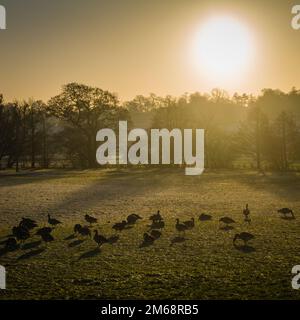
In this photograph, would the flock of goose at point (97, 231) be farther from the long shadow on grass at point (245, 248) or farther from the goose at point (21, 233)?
the long shadow on grass at point (245, 248)

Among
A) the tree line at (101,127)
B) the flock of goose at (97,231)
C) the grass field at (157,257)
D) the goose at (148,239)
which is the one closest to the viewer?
the grass field at (157,257)

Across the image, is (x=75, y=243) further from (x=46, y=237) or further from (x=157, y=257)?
(x=157, y=257)

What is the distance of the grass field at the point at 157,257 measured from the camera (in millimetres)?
12227

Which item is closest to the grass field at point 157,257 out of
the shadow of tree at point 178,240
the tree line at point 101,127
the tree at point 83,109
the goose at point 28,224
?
the shadow of tree at point 178,240

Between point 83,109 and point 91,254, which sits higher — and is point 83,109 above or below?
above

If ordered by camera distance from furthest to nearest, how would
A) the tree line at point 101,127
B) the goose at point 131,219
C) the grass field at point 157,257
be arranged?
the tree line at point 101,127
the goose at point 131,219
the grass field at point 157,257

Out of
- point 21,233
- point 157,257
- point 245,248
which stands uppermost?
point 21,233

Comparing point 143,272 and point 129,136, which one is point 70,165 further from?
point 143,272

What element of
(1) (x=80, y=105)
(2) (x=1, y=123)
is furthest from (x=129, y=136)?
(2) (x=1, y=123)

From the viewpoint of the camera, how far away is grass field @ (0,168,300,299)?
1223cm

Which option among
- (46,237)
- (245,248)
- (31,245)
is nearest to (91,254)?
(46,237)

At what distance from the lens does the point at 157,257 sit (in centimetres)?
1531

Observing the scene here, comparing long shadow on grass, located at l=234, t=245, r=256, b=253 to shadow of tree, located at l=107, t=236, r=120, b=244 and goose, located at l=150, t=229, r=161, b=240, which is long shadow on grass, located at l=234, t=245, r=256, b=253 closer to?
goose, located at l=150, t=229, r=161, b=240

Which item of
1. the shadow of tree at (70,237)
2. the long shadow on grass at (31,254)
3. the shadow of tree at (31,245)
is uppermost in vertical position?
the shadow of tree at (70,237)
